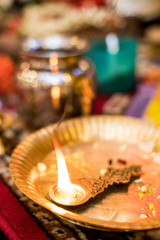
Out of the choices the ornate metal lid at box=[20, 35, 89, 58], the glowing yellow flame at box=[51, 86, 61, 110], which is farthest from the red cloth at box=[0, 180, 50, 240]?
the ornate metal lid at box=[20, 35, 89, 58]

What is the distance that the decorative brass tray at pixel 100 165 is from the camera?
0.38 meters

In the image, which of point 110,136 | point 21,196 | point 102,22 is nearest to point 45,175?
point 21,196

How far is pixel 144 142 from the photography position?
0.58 m

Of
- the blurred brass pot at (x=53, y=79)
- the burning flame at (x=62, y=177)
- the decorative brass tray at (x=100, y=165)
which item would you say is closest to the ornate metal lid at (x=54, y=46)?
the blurred brass pot at (x=53, y=79)

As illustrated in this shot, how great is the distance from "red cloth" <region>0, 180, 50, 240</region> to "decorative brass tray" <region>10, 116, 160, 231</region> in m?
0.05

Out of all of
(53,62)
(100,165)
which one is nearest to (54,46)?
(53,62)

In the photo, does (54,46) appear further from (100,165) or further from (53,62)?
(100,165)

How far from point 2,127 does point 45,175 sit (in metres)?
0.21

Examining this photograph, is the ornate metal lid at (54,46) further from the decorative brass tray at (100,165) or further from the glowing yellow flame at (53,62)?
the decorative brass tray at (100,165)

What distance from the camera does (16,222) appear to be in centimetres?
44

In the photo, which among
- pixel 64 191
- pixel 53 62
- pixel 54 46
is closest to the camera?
pixel 64 191

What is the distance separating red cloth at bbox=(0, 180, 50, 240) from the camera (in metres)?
0.42

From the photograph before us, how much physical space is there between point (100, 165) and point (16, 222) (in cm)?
16

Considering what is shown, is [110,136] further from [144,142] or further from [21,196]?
[21,196]
